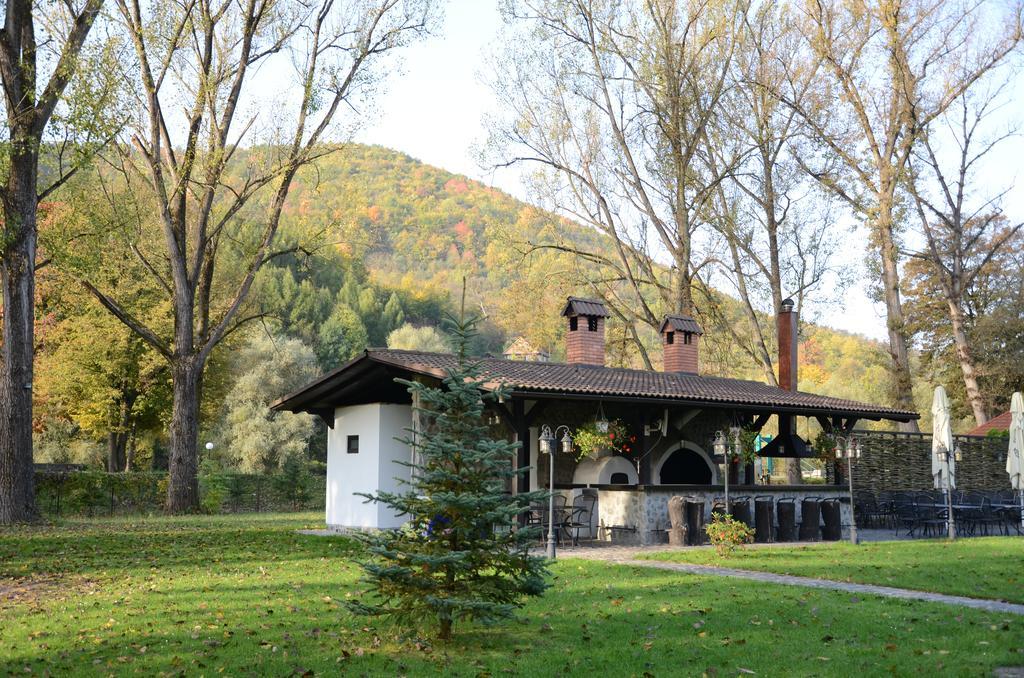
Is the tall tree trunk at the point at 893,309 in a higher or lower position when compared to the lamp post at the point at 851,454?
higher

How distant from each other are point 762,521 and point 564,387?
4.93 metres

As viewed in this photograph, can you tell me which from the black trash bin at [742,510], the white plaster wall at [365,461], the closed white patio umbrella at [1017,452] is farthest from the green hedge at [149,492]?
the closed white patio umbrella at [1017,452]

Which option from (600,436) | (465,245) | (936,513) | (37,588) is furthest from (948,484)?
(465,245)

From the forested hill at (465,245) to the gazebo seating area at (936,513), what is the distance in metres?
9.50

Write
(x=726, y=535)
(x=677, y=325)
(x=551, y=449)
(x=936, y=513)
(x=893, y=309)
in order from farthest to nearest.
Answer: (x=893, y=309) < (x=677, y=325) < (x=936, y=513) < (x=551, y=449) < (x=726, y=535)

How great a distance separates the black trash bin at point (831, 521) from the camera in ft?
56.1

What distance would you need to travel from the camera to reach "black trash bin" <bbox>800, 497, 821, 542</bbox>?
55.4 feet

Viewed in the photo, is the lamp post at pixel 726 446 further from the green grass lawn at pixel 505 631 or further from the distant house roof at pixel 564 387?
the green grass lawn at pixel 505 631

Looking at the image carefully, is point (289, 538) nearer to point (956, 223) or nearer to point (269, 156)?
point (269, 156)

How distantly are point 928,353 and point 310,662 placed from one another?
32648 millimetres

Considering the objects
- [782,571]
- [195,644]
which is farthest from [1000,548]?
[195,644]

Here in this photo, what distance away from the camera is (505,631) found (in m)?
7.34

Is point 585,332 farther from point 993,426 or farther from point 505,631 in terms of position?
point 993,426

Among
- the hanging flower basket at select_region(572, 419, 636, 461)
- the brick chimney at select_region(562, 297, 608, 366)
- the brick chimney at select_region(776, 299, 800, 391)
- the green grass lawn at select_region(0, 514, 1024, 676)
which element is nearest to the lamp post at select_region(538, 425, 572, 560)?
the hanging flower basket at select_region(572, 419, 636, 461)
